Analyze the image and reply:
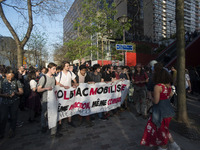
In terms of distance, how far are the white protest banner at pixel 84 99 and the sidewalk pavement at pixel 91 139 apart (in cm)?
47

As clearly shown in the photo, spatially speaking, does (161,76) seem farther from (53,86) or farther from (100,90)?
(53,86)

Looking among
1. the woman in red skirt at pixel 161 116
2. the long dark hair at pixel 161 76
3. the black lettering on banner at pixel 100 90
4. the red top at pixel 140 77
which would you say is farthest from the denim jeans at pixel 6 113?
the red top at pixel 140 77

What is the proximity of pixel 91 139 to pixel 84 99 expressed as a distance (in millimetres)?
1312

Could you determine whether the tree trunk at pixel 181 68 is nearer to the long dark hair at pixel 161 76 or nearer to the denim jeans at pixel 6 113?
the long dark hair at pixel 161 76

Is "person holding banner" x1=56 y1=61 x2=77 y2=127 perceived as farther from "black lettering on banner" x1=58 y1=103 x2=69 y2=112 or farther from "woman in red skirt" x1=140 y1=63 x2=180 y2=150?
"woman in red skirt" x1=140 y1=63 x2=180 y2=150

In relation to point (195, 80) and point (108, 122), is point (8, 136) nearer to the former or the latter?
Result: point (108, 122)

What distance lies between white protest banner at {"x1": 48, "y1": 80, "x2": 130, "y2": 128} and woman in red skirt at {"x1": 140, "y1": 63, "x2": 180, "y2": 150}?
7.21 ft

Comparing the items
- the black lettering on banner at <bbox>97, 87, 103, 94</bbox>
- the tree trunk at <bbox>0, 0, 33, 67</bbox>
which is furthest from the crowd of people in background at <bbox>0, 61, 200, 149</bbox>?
the tree trunk at <bbox>0, 0, 33, 67</bbox>

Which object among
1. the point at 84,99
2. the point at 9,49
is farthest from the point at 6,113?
the point at 9,49

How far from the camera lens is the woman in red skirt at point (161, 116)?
2455 millimetres

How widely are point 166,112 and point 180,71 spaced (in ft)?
7.04

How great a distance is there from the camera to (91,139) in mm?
3248

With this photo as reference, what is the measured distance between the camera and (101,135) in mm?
3438

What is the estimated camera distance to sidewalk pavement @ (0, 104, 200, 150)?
2934 mm
